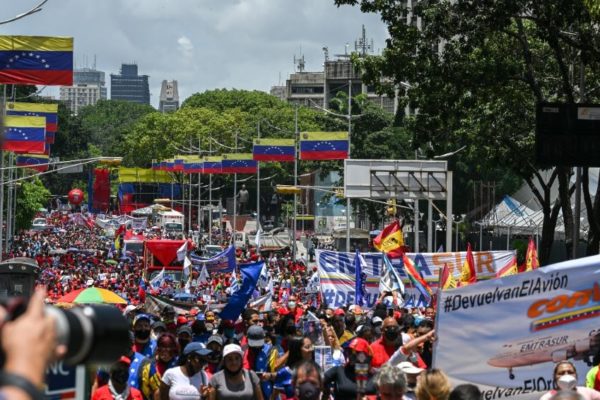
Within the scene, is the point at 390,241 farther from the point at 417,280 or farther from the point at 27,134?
the point at 27,134

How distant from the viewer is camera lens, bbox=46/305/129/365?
9.84ft

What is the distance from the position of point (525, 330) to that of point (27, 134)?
33.0 metres

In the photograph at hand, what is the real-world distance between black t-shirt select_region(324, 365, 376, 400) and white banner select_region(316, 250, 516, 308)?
42.7 ft

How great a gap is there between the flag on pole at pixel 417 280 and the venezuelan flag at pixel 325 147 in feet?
87.5

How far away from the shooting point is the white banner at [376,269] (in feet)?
76.2

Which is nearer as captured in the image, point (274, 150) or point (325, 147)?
point (325, 147)

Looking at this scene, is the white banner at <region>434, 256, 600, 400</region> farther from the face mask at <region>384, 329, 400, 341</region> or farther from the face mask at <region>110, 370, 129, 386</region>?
the face mask at <region>384, 329, 400, 341</region>

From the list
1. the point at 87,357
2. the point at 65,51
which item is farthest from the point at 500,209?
the point at 87,357

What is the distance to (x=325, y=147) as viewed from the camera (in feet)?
166

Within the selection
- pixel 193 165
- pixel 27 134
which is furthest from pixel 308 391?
pixel 193 165

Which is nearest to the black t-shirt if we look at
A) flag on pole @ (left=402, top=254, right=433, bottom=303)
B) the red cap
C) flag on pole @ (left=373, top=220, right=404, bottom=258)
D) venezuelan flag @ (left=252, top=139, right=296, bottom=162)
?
the red cap

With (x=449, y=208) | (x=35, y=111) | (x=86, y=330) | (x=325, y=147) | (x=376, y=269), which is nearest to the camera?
(x=86, y=330)

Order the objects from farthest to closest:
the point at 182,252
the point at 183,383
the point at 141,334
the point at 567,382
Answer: the point at 182,252
the point at 141,334
the point at 183,383
the point at 567,382

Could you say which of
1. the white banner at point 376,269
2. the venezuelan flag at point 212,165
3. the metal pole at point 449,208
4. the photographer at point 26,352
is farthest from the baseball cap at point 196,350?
→ the venezuelan flag at point 212,165
